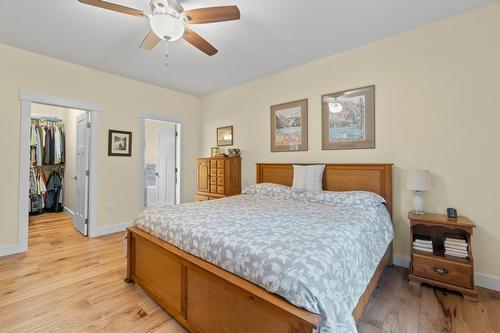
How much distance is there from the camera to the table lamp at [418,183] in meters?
2.33

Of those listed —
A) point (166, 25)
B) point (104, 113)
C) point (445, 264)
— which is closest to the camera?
point (166, 25)

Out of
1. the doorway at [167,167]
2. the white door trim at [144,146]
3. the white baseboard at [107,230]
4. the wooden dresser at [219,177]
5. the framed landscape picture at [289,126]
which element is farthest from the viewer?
the doorway at [167,167]

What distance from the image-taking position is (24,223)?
310cm

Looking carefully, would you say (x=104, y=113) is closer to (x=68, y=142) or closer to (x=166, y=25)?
(x=68, y=142)

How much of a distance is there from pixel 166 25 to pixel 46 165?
5180 mm

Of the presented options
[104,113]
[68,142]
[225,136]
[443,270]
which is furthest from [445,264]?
[68,142]

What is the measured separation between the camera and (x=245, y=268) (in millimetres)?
1285

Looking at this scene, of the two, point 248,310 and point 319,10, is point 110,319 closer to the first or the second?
point 248,310

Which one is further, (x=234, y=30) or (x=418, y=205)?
(x=234, y=30)

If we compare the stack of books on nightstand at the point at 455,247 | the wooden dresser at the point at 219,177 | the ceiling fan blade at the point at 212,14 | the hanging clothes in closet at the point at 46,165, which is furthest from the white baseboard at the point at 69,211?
the stack of books on nightstand at the point at 455,247

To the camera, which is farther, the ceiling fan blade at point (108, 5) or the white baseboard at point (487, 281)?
the white baseboard at point (487, 281)

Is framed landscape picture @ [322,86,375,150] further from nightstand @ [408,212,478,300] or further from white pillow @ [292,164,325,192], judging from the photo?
nightstand @ [408,212,478,300]

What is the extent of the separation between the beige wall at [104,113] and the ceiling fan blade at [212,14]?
2636 mm

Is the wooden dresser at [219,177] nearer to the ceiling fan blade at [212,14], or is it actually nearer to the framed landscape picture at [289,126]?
the framed landscape picture at [289,126]
